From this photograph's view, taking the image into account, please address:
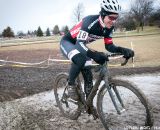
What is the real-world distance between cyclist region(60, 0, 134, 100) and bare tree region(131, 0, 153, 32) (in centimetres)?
10884

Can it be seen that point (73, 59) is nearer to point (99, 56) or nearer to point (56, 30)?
point (99, 56)

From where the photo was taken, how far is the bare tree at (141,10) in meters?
115

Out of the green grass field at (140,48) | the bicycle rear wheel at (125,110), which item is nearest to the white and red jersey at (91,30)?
the bicycle rear wheel at (125,110)

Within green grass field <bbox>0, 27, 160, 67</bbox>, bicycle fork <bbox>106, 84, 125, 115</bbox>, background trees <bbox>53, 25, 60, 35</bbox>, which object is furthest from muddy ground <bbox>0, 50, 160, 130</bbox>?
background trees <bbox>53, 25, 60, 35</bbox>

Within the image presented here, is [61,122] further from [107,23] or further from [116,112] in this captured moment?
[107,23]

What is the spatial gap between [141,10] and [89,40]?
116045mm

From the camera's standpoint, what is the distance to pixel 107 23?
5609 millimetres

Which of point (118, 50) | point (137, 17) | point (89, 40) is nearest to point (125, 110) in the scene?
point (118, 50)

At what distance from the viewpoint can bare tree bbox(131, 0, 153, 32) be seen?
378 ft

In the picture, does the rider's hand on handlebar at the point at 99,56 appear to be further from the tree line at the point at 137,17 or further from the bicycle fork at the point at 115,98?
the tree line at the point at 137,17

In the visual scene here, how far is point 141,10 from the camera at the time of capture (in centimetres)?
11825

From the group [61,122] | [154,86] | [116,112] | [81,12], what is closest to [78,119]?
[61,122]

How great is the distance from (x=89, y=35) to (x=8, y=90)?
17.0ft

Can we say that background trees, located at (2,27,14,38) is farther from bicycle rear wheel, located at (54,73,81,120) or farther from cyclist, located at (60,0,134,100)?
cyclist, located at (60,0,134,100)
